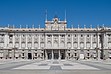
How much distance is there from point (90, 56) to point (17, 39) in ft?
125

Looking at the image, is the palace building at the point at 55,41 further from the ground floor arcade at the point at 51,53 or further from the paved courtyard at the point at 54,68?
the paved courtyard at the point at 54,68

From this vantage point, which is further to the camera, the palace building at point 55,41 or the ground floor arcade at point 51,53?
the palace building at point 55,41

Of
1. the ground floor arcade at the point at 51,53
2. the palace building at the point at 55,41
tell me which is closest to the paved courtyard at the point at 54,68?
the ground floor arcade at the point at 51,53

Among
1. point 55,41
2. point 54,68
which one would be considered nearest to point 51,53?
point 55,41

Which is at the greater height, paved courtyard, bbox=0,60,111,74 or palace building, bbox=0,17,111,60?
palace building, bbox=0,17,111,60

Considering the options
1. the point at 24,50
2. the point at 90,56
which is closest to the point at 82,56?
the point at 90,56

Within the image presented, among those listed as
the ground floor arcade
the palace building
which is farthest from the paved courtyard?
the palace building

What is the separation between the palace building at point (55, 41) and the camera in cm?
11900

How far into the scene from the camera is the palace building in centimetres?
11900

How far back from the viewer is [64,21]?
398ft

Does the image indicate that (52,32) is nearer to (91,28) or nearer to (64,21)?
(64,21)

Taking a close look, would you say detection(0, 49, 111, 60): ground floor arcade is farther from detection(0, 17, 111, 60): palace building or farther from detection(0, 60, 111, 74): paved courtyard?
detection(0, 60, 111, 74): paved courtyard

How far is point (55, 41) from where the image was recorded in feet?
396

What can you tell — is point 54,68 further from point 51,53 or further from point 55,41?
point 55,41
